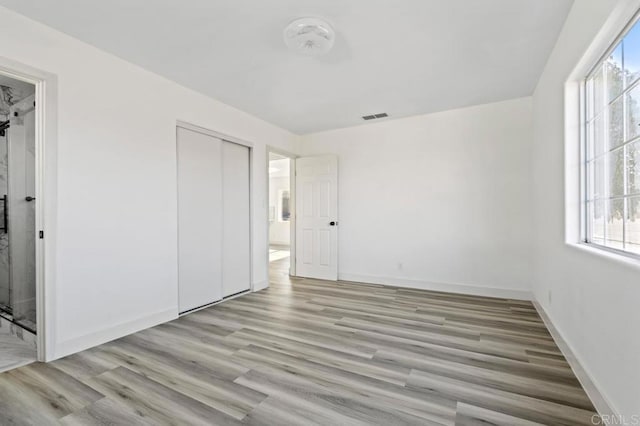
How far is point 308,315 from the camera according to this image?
11.0ft

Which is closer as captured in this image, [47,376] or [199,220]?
[47,376]

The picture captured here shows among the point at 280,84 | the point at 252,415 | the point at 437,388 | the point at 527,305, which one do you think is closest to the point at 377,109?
the point at 280,84

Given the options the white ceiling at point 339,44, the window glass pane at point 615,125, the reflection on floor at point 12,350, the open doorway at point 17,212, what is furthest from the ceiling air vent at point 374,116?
the reflection on floor at point 12,350

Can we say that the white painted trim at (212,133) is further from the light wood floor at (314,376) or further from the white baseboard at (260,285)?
the light wood floor at (314,376)

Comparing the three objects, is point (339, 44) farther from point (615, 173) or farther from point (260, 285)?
point (260, 285)

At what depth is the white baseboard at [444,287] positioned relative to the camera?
3902 millimetres

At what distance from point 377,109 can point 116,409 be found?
4144mm

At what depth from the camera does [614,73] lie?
1.85 m

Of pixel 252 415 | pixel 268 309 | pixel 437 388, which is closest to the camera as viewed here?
pixel 252 415

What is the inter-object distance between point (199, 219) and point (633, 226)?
12.5 ft

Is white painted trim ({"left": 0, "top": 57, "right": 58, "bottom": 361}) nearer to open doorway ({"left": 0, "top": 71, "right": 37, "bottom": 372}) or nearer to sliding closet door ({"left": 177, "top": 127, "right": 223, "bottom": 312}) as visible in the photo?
open doorway ({"left": 0, "top": 71, "right": 37, "bottom": 372})

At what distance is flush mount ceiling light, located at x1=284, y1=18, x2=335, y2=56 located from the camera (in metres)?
2.23

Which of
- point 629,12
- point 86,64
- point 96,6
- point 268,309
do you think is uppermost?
point 96,6

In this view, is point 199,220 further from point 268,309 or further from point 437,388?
point 437,388
